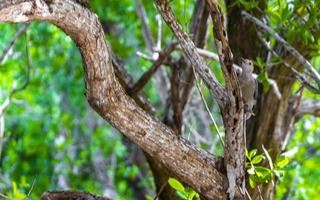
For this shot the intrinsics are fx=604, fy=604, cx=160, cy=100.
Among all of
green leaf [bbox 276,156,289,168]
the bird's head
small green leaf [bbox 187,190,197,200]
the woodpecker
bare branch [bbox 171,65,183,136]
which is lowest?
small green leaf [bbox 187,190,197,200]

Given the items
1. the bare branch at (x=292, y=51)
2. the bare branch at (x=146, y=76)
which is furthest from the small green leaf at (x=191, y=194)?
the bare branch at (x=146, y=76)

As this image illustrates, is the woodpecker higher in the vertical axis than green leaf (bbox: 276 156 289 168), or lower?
higher

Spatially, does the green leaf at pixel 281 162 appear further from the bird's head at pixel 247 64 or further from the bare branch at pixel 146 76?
the bare branch at pixel 146 76

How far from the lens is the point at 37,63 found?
5.05 m

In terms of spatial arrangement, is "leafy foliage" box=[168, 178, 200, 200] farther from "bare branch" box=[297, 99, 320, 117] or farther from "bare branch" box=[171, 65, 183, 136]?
"bare branch" box=[297, 99, 320, 117]

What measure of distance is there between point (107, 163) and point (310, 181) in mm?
2554

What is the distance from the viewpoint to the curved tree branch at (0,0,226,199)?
43.7 inches

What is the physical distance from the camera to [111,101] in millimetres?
1311

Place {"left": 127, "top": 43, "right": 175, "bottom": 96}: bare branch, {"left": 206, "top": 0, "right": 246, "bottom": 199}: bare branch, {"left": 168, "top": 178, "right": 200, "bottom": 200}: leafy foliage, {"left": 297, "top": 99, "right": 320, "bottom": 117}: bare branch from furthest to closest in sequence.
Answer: {"left": 297, "top": 99, "right": 320, "bottom": 117}: bare branch
{"left": 127, "top": 43, "right": 175, "bottom": 96}: bare branch
{"left": 168, "top": 178, "right": 200, "bottom": 200}: leafy foliage
{"left": 206, "top": 0, "right": 246, "bottom": 199}: bare branch

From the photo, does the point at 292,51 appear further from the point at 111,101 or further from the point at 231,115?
the point at 111,101

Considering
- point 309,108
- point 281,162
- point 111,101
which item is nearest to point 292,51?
point 281,162

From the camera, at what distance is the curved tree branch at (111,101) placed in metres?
1.11

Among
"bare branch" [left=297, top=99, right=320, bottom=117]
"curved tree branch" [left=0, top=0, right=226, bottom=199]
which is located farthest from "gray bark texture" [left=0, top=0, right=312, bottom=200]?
"bare branch" [left=297, top=99, right=320, bottom=117]

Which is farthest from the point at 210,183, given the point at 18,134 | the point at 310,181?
the point at 18,134
